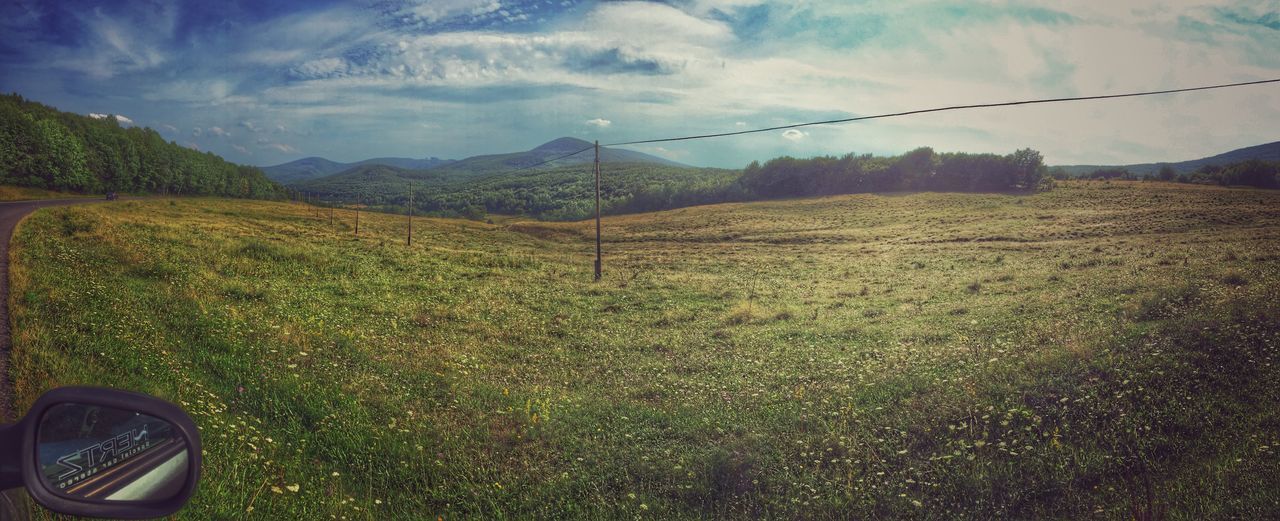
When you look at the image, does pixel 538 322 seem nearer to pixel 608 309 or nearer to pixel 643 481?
pixel 608 309

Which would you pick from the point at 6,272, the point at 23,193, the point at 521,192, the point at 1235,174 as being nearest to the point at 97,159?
the point at 23,193

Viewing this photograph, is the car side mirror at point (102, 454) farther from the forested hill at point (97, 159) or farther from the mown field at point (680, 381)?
the forested hill at point (97, 159)

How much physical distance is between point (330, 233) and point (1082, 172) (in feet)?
189

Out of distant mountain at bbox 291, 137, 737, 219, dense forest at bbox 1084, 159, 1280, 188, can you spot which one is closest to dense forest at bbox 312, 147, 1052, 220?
distant mountain at bbox 291, 137, 737, 219

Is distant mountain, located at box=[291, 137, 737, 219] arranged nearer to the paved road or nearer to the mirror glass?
the paved road

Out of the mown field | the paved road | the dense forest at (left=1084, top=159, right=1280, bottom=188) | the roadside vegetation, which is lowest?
the mown field

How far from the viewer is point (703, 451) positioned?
765 centimetres

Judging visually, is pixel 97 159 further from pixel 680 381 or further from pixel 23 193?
pixel 680 381

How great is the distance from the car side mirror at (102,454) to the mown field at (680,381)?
3.51 m

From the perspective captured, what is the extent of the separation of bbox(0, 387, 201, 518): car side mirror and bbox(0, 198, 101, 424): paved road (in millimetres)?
3865

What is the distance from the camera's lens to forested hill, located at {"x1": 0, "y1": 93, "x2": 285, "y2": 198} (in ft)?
79.2

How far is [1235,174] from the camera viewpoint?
76.1ft

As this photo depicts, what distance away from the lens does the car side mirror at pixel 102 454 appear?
5.93 ft

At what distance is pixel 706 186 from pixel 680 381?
76309 millimetres
